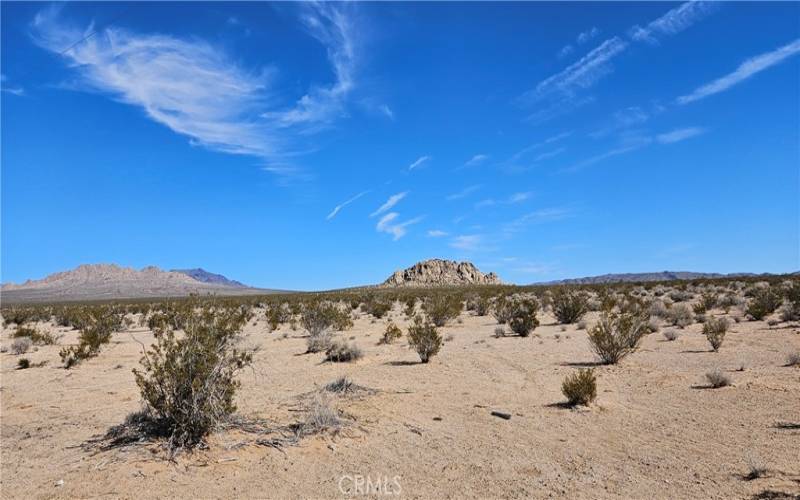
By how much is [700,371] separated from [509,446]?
7397mm

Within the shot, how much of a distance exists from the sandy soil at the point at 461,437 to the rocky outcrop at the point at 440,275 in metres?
116

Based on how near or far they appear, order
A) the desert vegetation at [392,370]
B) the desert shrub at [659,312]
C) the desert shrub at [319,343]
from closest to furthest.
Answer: the desert vegetation at [392,370] < the desert shrub at [319,343] < the desert shrub at [659,312]

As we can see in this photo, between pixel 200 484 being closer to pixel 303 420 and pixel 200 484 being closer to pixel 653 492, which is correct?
pixel 303 420

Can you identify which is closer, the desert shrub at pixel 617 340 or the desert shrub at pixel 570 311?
the desert shrub at pixel 617 340

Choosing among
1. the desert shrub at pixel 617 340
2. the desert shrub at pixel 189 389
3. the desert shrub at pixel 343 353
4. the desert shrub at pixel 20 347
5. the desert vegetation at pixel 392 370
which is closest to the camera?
the desert shrub at pixel 189 389

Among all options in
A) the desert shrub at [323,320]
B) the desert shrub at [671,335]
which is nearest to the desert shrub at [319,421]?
the desert shrub at [323,320]

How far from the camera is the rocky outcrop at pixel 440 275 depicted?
133250 millimetres

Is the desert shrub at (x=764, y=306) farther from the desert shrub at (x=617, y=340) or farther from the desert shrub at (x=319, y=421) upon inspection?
the desert shrub at (x=319, y=421)

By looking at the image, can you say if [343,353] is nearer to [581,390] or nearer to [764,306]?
[581,390]

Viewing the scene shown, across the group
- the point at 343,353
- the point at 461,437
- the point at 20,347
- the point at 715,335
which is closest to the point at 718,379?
the point at 715,335

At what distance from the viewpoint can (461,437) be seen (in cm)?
828

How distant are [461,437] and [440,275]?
424 feet

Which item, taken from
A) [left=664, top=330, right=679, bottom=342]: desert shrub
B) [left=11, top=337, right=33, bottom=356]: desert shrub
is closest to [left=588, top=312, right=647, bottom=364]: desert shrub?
[left=664, top=330, right=679, bottom=342]: desert shrub

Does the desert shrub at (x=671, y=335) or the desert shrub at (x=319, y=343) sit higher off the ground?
the desert shrub at (x=671, y=335)
